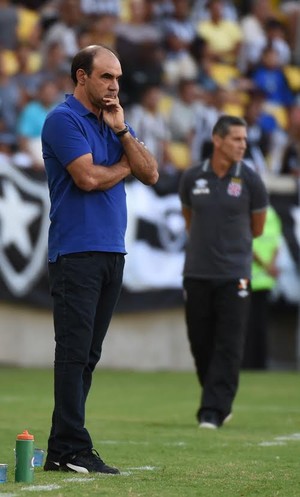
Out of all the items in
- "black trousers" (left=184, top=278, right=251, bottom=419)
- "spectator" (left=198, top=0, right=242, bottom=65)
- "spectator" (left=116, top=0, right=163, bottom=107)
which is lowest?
"black trousers" (left=184, top=278, right=251, bottom=419)

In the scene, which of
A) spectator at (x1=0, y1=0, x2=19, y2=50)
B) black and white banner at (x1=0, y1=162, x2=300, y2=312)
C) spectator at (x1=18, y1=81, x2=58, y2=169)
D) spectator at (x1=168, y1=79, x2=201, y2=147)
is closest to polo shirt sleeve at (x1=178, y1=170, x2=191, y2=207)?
black and white banner at (x1=0, y1=162, x2=300, y2=312)

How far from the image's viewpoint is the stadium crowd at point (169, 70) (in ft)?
57.1

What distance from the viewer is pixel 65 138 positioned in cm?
687

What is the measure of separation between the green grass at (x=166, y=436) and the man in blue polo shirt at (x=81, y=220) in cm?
Answer: 24

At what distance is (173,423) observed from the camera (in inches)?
414

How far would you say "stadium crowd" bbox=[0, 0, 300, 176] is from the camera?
57.1 feet

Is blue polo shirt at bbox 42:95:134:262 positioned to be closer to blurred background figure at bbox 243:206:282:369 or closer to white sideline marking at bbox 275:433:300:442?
white sideline marking at bbox 275:433:300:442

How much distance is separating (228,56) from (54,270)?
16.0m

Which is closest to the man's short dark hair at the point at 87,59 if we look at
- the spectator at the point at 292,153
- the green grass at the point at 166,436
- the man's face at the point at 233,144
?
the green grass at the point at 166,436

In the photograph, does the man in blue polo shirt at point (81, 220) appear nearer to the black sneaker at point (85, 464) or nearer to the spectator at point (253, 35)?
the black sneaker at point (85, 464)

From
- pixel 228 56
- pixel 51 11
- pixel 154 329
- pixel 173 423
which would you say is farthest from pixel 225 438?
pixel 228 56

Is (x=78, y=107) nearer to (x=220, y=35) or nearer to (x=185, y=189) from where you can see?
(x=185, y=189)

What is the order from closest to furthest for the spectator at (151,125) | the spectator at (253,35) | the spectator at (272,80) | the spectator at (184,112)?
the spectator at (151,125) < the spectator at (184,112) < the spectator at (272,80) < the spectator at (253,35)

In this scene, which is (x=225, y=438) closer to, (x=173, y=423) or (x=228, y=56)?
(x=173, y=423)
